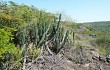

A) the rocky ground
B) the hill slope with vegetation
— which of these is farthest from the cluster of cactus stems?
the rocky ground

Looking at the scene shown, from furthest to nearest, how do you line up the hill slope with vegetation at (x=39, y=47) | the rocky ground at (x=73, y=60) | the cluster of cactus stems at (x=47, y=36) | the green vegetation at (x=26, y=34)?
the cluster of cactus stems at (x=47, y=36), the rocky ground at (x=73, y=60), the hill slope with vegetation at (x=39, y=47), the green vegetation at (x=26, y=34)

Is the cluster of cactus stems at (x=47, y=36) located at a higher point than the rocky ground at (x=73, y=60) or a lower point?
higher

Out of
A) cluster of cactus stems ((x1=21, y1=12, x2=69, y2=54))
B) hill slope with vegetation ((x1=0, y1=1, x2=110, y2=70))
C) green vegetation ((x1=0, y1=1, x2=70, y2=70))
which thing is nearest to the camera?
green vegetation ((x1=0, y1=1, x2=70, y2=70))

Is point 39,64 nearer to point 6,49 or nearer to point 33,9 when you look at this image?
point 6,49

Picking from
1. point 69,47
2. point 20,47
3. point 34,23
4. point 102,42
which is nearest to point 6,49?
point 20,47

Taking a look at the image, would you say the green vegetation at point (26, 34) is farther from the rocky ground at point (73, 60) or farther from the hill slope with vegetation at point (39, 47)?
the rocky ground at point (73, 60)

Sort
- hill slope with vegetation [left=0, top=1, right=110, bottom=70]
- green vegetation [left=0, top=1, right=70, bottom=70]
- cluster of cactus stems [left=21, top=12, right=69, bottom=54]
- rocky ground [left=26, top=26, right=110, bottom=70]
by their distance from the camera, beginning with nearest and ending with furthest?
1. green vegetation [left=0, top=1, right=70, bottom=70]
2. hill slope with vegetation [left=0, top=1, right=110, bottom=70]
3. rocky ground [left=26, top=26, right=110, bottom=70]
4. cluster of cactus stems [left=21, top=12, right=69, bottom=54]

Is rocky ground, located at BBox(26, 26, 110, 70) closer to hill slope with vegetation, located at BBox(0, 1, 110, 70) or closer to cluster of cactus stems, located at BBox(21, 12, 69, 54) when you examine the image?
hill slope with vegetation, located at BBox(0, 1, 110, 70)

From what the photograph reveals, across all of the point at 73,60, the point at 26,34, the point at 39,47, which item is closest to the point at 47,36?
the point at 39,47

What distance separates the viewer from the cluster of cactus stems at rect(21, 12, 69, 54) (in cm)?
1114

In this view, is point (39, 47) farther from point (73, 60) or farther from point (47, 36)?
point (73, 60)

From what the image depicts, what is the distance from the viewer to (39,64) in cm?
1034

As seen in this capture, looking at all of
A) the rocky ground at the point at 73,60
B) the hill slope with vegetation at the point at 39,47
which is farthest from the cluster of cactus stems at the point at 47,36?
the rocky ground at the point at 73,60

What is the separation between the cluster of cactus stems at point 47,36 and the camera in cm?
1114
